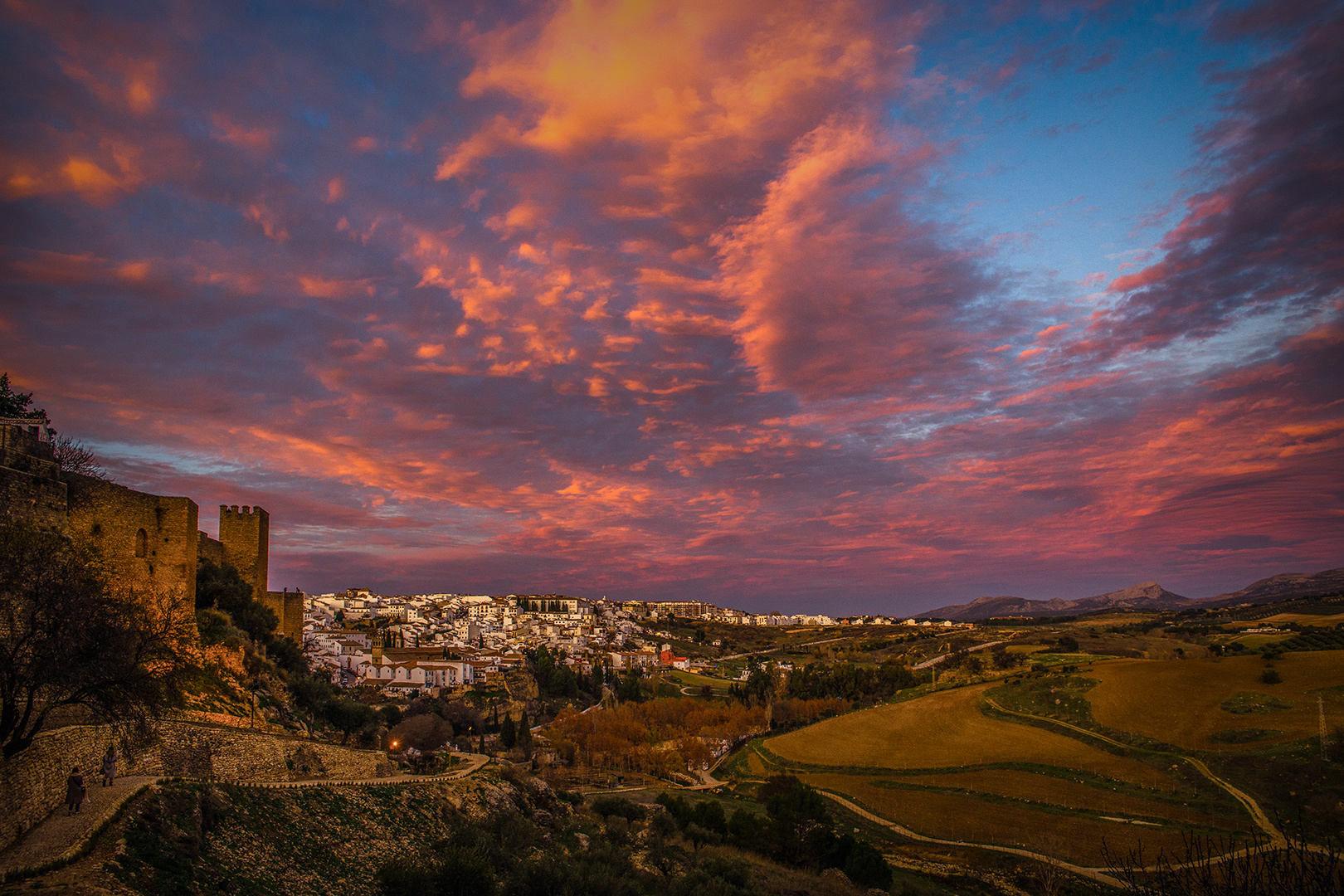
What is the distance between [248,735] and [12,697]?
7.73 meters

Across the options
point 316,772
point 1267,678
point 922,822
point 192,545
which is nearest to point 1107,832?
point 922,822

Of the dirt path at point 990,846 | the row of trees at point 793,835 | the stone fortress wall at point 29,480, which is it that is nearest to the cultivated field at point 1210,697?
the dirt path at point 990,846

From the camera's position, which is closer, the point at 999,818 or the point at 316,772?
the point at 316,772

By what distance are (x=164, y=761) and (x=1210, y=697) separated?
6538cm

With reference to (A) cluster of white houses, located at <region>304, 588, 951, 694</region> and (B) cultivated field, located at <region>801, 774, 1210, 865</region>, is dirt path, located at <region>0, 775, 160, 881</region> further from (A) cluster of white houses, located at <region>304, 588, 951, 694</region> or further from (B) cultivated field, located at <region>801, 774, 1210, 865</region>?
(A) cluster of white houses, located at <region>304, 588, 951, 694</region>

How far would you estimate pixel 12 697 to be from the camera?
9836 mm

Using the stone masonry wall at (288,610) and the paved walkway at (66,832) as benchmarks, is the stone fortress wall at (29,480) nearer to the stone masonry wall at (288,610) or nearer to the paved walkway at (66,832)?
the paved walkway at (66,832)

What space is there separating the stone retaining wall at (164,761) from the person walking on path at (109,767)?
0.13 metres

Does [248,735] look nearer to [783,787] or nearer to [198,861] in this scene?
[198,861]

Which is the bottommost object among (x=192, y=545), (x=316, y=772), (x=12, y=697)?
(x=316, y=772)

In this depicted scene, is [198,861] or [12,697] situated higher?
[12,697]

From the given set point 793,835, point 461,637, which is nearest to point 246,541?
point 793,835

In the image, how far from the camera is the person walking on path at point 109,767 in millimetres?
11672

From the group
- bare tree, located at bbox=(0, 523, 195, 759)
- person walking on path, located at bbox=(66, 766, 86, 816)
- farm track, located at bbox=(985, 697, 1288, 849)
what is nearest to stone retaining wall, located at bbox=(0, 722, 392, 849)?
person walking on path, located at bbox=(66, 766, 86, 816)
